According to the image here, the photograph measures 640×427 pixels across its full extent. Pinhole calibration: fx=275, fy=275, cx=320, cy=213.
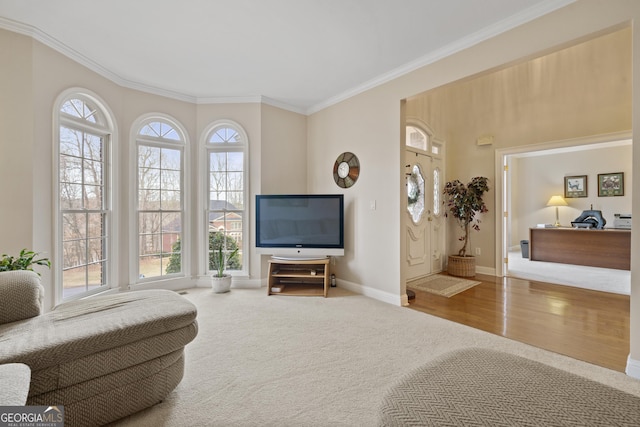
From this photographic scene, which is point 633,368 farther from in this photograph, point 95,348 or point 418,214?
point 95,348

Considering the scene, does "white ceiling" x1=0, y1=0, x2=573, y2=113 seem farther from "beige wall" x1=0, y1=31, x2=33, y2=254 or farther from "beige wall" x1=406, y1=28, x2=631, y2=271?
"beige wall" x1=406, y1=28, x2=631, y2=271

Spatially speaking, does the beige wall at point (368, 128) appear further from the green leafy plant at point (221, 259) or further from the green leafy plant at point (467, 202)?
the green leafy plant at point (221, 259)

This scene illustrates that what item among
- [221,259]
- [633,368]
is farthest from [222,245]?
[633,368]

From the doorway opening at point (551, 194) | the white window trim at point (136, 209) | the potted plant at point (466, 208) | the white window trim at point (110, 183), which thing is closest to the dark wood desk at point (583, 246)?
the doorway opening at point (551, 194)

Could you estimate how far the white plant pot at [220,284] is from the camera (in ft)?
12.3

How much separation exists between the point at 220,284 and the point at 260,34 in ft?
9.83

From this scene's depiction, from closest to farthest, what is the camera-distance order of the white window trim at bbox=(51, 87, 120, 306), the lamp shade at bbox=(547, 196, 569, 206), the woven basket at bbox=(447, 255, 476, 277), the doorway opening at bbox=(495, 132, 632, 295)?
the white window trim at bbox=(51, 87, 120, 306) < the doorway opening at bbox=(495, 132, 632, 295) < the woven basket at bbox=(447, 255, 476, 277) < the lamp shade at bbox=(547, 196, 569, 206)

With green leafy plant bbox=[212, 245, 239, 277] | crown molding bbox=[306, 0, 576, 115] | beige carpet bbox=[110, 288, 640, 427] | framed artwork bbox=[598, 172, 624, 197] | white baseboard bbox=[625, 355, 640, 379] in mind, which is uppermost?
crown molding bbox=[306, 0, 576, 115]

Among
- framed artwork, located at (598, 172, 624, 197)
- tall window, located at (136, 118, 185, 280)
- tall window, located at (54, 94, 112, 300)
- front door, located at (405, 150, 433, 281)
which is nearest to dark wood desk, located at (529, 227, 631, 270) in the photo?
framed artwork, located at (598, 172, 624, 197)

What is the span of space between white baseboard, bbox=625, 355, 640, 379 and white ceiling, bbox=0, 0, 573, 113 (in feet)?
8.56

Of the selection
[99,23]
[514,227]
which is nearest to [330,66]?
[99,23]

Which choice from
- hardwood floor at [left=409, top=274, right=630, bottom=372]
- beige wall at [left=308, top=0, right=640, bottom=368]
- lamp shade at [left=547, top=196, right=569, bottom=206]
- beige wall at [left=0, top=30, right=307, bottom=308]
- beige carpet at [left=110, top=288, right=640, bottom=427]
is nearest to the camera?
beige carpet at [left=110, top=288, right=640, bottom=427]

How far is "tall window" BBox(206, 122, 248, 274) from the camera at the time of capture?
161 inches

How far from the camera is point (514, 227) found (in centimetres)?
755
